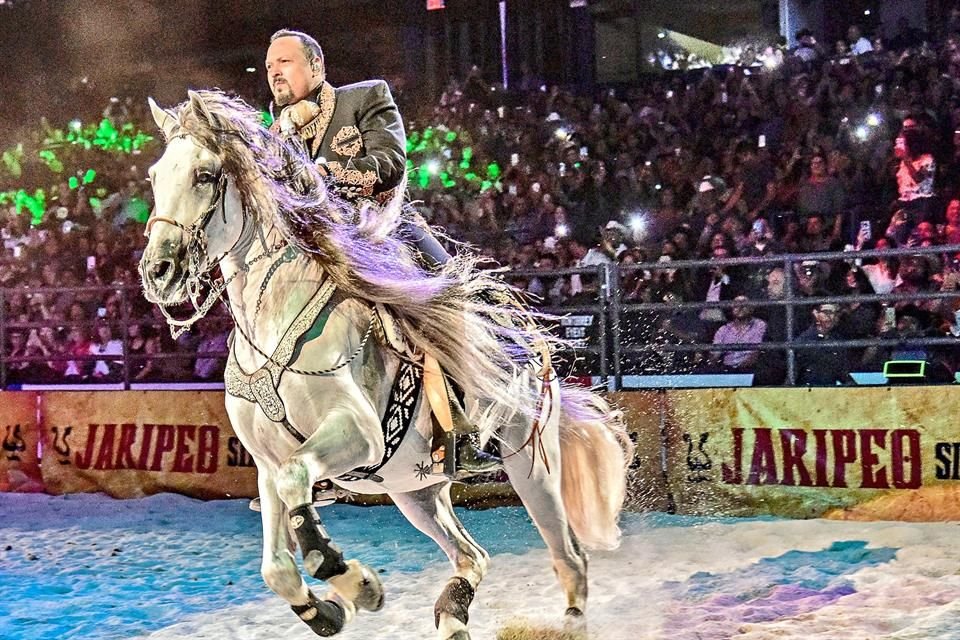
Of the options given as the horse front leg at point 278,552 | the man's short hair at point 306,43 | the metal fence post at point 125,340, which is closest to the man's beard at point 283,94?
the man's short hair at point 306,43

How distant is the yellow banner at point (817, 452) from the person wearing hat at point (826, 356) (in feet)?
1.70

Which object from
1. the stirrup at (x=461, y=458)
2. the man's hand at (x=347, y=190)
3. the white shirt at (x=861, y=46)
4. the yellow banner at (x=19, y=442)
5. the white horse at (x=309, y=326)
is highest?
the white shirt at (x=861, y=46)

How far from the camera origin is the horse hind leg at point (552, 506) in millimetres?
4500

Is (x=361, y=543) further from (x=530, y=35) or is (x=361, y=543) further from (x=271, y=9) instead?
(x=271, y=9)

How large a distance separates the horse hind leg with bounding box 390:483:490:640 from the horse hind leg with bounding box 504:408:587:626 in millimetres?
322

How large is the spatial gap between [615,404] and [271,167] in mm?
4836

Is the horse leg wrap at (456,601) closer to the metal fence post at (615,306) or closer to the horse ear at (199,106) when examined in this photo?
the horse ear at (199,106)

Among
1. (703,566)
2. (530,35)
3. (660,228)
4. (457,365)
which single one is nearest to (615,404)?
(703,566)

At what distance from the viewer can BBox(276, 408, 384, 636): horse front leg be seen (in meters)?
3.19

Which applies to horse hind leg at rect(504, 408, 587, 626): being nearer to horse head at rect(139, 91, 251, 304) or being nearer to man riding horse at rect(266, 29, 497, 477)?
man riding horse at rect(266, 29, 497, 477)

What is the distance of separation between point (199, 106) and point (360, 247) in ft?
2.37

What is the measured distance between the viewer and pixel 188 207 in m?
3.27

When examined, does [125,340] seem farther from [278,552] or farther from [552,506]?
[278,552]

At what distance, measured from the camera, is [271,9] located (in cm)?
1669
